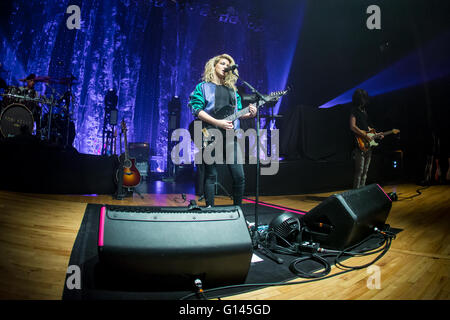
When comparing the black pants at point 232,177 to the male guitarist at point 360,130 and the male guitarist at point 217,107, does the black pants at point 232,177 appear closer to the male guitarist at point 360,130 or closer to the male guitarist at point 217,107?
the male guitarist at point 217,107

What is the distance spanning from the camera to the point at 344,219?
1685 millimetres

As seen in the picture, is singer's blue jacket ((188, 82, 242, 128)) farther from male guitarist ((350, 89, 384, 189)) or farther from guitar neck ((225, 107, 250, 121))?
male guitarist ((350, 89, 384, 189))

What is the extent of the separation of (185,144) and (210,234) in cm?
676

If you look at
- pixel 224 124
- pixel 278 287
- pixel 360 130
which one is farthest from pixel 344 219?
pixel 360 130

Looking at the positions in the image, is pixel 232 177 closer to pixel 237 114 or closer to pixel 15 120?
pixel 237 114

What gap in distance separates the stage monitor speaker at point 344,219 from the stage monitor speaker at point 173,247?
2.74ft

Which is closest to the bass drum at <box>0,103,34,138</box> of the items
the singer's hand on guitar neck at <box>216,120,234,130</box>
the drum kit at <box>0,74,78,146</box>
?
the drum kit at <box>0,74,78,146</box>

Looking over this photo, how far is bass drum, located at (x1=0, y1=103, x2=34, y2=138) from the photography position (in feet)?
18.0

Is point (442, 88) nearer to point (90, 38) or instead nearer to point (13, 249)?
point (13, 249)

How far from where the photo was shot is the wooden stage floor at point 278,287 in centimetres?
121

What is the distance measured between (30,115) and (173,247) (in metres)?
6.75

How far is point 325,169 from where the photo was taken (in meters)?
5.32

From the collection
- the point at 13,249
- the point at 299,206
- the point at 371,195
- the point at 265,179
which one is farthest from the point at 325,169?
the point at 13,249

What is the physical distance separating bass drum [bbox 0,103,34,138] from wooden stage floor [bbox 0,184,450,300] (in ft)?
11.6
